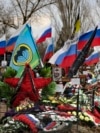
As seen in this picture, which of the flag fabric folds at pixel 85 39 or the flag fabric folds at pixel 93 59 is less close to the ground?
the flag fabric folds at pixel 85 39

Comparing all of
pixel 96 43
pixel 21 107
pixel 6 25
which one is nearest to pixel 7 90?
pixel 21 107

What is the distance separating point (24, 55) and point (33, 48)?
0.94 ft

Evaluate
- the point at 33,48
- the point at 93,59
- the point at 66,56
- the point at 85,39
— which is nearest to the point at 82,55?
the point at 66,56

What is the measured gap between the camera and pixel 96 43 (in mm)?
13898

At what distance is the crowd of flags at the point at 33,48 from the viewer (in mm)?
11305

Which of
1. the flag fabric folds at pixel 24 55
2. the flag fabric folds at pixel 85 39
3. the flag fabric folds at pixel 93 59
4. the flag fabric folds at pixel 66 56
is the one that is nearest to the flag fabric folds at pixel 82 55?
the flag fabric folds at pixel 66 56

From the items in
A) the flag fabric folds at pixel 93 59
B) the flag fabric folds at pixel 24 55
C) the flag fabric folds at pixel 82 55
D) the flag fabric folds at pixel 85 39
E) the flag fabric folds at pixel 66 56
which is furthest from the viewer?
the flag fabric folds at pixel 93 59

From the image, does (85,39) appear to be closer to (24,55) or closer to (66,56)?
(66,56)

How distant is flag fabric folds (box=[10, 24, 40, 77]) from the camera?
11.3 m

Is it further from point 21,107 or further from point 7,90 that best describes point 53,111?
point 7,90

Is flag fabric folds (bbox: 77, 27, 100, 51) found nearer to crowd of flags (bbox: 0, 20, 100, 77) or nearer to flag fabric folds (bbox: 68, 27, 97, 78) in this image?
crowd of flags (bbox: 0, 20, 100, 77)

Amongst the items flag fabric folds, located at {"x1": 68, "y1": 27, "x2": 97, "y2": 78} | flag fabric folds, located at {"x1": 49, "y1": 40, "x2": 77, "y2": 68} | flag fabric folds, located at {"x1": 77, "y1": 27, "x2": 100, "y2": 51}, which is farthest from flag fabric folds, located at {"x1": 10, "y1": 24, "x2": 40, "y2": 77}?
flag fabric folds, located at {"x1": 77, "y1": 27, "x2": 100, "y2": 51}

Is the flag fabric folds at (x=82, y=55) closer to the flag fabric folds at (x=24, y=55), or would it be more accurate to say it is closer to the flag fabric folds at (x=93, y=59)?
the flag fabric folds at (x=24, y=55)

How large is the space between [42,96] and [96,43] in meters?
3.37
